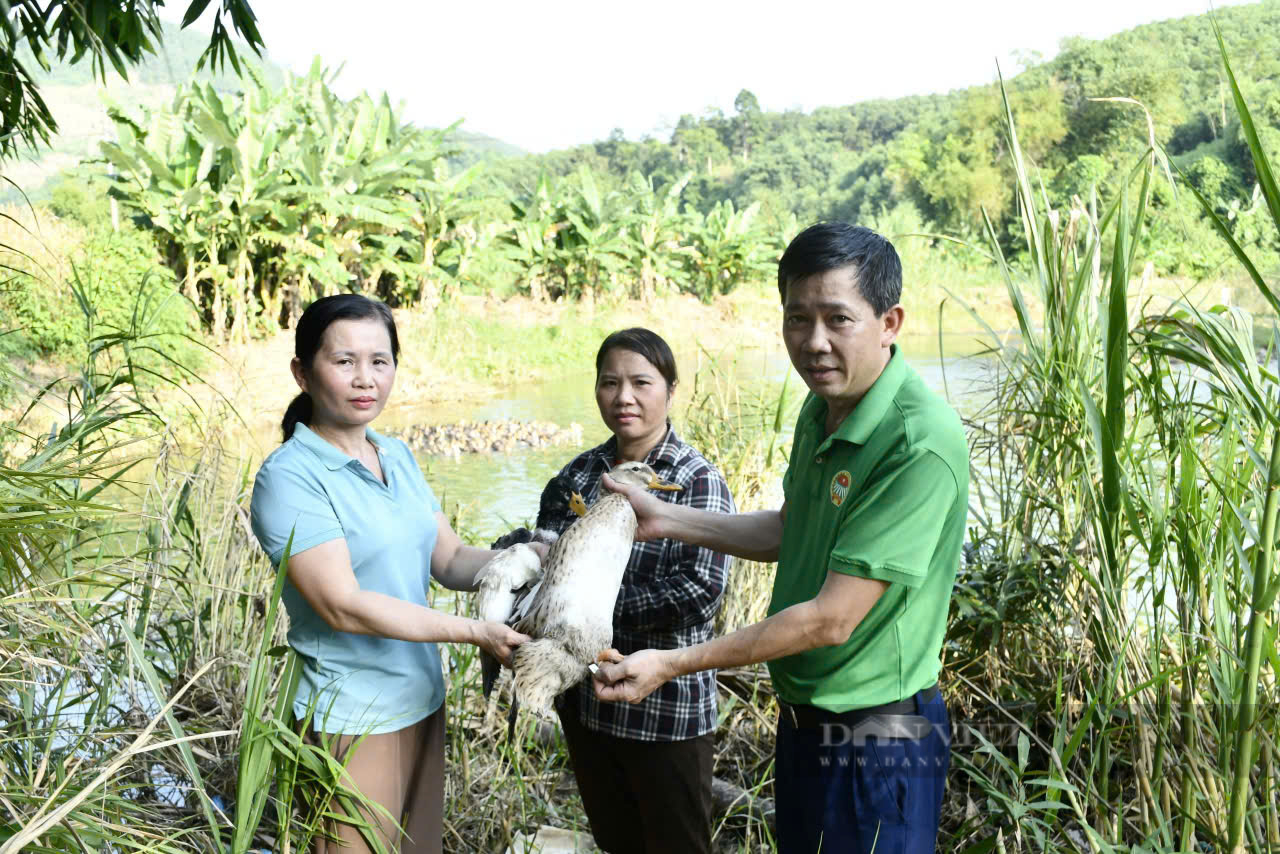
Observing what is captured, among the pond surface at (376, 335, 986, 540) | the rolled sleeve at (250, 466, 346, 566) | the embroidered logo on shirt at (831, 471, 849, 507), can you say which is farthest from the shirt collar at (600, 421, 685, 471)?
the pond surface at (376, 335, 986, 540)

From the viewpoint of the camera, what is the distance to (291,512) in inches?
76.7

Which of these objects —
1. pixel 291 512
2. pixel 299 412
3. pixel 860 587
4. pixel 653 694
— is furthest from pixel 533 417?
pixel 860 587

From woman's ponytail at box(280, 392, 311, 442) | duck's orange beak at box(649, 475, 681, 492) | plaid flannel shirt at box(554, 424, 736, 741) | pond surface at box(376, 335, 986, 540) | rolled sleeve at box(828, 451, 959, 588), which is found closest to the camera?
rolled sleeve at box(828, 451, 959, 588)

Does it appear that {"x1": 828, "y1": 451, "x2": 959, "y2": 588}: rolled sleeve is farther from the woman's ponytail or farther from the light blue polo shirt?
the woman's ponytail

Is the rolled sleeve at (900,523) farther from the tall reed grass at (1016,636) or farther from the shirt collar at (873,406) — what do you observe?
the tall reed grass at (1016,636)

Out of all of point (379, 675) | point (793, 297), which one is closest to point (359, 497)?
point (379, 675)

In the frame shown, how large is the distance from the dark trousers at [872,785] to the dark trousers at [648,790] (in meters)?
0.59

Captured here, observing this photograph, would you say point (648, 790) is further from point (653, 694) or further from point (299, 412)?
point (299, 412)

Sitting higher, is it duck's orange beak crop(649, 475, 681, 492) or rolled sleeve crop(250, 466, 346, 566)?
rolled sleeve crop(250, 466, 346, 566)

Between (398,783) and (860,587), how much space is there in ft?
3.69

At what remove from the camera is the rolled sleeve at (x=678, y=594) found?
242 cm

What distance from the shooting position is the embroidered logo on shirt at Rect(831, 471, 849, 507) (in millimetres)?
1828

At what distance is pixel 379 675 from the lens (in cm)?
208

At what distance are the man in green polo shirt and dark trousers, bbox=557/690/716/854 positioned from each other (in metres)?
0.54
